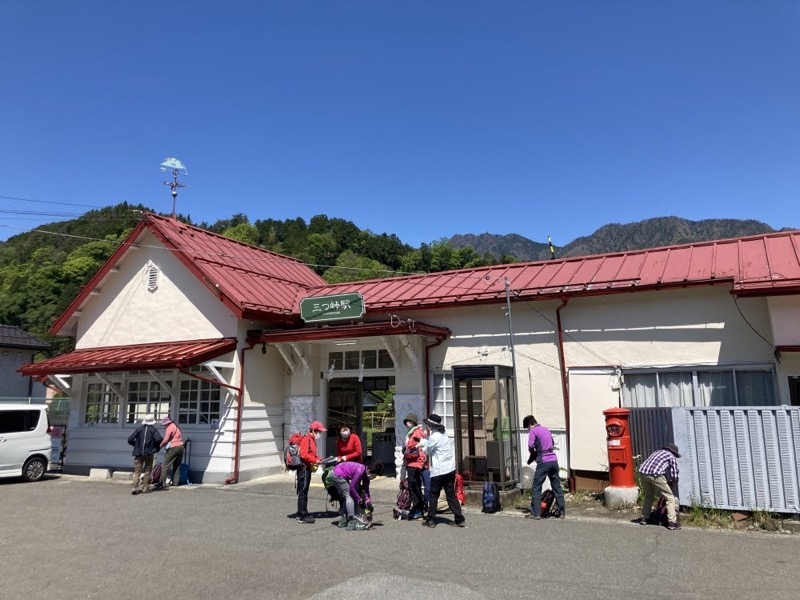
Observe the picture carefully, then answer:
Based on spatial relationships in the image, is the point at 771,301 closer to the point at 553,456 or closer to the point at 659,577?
the point at 553,456

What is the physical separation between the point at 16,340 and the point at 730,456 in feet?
88.6

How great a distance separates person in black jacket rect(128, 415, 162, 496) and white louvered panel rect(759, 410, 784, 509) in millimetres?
11508

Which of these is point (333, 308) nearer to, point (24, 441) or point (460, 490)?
point (460, 490)

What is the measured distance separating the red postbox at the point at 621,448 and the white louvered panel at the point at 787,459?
84.2 inches

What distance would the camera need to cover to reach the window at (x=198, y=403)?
46.1 feet

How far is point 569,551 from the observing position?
6859mm

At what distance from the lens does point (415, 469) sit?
9164 millimetres

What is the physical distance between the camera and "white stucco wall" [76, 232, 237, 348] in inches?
573

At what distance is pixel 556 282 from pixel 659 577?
295 inches

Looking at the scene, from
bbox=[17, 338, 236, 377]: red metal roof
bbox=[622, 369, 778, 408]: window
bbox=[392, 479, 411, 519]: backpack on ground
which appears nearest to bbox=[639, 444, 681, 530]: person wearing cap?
bbox=[622, 369, 778, 408]: window

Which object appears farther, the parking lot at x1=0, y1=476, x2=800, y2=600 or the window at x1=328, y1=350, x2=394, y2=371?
the window at x1=328, y1=350, x2=394, y2=371

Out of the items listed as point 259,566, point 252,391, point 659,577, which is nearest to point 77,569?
point 259,566

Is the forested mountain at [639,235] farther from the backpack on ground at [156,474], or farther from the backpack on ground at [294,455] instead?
the backpack on ground at [294,455]

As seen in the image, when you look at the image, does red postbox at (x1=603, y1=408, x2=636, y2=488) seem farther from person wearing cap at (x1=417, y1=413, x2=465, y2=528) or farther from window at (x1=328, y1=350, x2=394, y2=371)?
window at (x1=328, y1=350, x2=394, y2=371)
